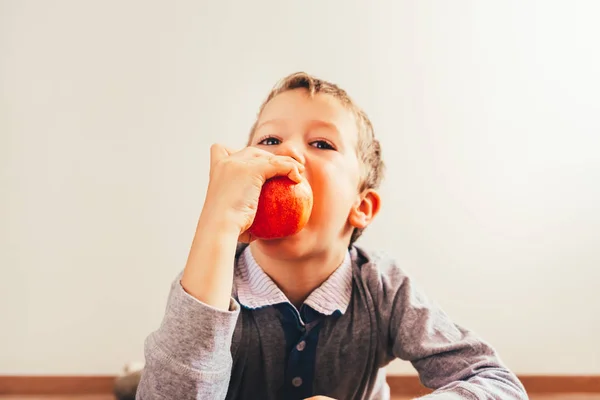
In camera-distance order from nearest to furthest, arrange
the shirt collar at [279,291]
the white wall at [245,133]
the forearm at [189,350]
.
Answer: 1. the forearm at [189,350]
2. the shirt collar at [279,291]
3. the white wall at [245,133]

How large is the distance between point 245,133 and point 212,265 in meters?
1.09

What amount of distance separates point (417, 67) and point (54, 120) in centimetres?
113

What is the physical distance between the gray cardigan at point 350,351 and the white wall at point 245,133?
82 cm

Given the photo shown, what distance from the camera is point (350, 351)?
844 millimetres

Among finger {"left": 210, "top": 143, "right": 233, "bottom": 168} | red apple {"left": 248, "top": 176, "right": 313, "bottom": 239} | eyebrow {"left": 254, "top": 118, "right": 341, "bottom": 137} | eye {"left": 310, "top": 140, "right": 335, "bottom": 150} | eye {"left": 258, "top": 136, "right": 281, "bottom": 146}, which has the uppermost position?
eyebrow {"left": 254, "top": 118, "right": 341, "bottom": 137}

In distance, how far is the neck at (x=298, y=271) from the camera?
860mm

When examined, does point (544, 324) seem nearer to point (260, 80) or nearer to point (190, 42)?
point (260, 80)

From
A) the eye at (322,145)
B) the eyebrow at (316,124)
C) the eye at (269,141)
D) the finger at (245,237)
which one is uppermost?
the eyebrow at (316,124)

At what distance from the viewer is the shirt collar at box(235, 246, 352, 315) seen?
0.83m

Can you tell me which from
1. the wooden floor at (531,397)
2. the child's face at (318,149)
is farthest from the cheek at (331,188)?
the wooden floor at (531,397)

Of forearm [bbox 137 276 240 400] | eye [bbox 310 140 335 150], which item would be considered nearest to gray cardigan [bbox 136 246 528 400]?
forearm [bbox 137 276 240 400]

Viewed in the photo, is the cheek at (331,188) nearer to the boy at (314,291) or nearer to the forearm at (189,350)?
the boy at (314,291)

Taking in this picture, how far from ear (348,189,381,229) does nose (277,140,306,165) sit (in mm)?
173

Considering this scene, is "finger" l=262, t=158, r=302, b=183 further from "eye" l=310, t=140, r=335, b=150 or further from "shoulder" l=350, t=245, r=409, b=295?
"shoulder" l=350, t=245, r=409, b=295
